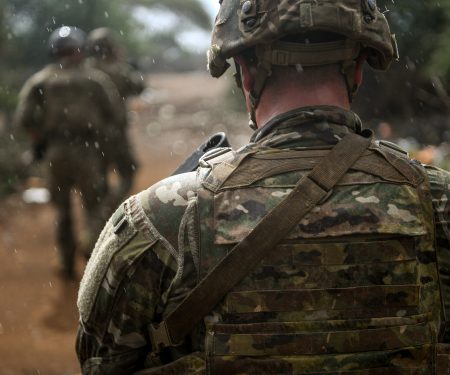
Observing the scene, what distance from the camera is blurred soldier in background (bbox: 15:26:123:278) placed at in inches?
269

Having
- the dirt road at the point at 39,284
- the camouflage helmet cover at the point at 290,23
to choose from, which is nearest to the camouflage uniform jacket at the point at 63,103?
the dirt road at the point at 39,284

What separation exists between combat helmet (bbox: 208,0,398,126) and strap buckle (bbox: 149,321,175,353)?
71 cm

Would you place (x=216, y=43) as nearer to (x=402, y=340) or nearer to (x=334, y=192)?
(x=334, y=192)

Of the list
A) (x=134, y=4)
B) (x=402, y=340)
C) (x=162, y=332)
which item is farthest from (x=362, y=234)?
(x=134, y=4)

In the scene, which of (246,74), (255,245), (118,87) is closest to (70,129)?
(118,87)

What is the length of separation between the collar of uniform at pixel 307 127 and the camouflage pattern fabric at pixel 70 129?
5.02 metres

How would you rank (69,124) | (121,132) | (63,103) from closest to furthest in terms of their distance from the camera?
1. (63,103)
2. (69,124)
3. (121,132)

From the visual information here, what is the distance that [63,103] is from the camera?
6816 millimetres

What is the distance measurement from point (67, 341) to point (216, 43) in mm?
4117

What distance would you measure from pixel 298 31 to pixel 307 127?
27cm

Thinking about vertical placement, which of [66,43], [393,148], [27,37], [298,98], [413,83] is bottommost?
[393,148]

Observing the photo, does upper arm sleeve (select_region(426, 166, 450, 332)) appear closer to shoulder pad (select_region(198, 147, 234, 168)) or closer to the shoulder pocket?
shoulder pad (select_region(198, 147, 234, 168))

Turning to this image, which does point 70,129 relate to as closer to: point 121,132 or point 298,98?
point 121,132

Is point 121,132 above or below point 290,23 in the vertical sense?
above
